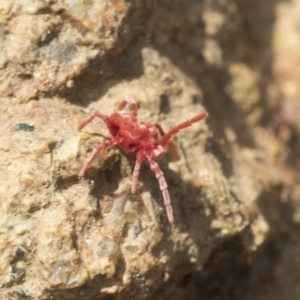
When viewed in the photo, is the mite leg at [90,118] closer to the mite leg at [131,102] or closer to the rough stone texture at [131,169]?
the rough stone texture at [131,169]

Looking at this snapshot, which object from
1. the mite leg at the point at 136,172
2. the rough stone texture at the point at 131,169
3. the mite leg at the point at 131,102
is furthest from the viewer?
the mite leg at the point at 131,102

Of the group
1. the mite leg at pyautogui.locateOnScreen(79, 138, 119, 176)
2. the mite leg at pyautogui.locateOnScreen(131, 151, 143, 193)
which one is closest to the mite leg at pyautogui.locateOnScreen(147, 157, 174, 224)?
the mite leg at pyautogui.locateOnScreen(131, 151, 143, 193)

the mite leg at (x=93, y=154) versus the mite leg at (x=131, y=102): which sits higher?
the mite leg at (x=131, y=102)

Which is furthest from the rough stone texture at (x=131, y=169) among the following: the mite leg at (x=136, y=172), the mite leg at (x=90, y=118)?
the mite leg at (x=136, y=172)

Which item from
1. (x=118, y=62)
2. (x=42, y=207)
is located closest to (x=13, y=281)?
(x=42, y=207)

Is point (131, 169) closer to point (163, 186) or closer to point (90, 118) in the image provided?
point (163, 186)

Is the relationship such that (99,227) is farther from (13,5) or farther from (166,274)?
(13,5)

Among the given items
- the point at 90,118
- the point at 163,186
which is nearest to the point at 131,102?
the point at 90,118

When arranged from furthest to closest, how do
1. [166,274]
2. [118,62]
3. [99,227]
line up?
1. [118,62]
2. [166,274]
3. [99,227]

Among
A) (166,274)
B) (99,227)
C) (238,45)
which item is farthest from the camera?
(238,45)
